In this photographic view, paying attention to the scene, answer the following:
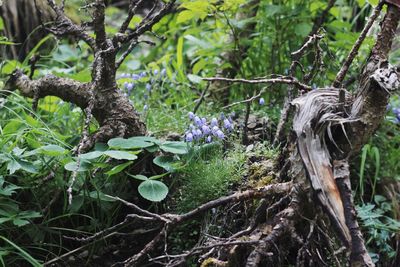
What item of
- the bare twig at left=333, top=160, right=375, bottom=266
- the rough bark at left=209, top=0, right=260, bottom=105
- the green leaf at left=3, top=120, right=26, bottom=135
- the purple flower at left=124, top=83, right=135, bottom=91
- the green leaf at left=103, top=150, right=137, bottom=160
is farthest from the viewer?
the rough bark at left=209, top=0, right=260, bottom=105

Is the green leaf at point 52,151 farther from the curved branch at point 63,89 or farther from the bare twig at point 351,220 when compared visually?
the bare twig at point 351,220

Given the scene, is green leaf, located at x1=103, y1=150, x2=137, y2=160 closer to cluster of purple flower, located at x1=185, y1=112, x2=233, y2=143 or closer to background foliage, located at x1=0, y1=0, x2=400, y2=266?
background foliage, located at x1=0, y1=0, x2=400, y2=266

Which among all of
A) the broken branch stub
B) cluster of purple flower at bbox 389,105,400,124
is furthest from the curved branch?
cluster of purple flower at bbox 389,105,400,124

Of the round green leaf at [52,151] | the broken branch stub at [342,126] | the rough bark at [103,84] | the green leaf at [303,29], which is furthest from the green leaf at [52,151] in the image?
the green leaf at [303,29]

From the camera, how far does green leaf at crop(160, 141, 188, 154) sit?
1.84 m

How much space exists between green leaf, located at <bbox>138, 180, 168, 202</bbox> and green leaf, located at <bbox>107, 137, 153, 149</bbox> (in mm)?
120

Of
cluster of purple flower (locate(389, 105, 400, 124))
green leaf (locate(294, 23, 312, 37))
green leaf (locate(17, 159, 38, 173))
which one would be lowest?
cluster of purple flower (locate(389, 105, 400, 124))

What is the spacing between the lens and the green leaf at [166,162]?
1.86 meters

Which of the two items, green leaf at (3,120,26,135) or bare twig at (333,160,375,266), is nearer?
bare twig at (333,160,375,266)

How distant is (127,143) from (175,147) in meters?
0.18

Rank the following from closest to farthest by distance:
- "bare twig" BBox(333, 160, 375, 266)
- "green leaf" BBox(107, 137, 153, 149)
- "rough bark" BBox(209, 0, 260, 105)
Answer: "bare twig" BBox(333, 160, 375, 266), "green leaf" BBox(107, 137, 153, 149), "rough bark" BBox(209, 0, 260, 105)

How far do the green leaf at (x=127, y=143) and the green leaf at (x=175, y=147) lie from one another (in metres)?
0.06

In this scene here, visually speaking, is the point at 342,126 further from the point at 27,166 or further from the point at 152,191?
the point at 27,166

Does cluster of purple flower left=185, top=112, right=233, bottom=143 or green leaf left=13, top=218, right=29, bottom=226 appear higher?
cluster of purple flower left=185, top=112, right=233, bottom=143
